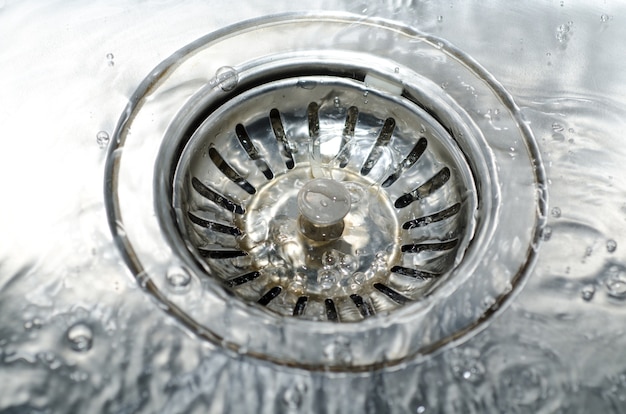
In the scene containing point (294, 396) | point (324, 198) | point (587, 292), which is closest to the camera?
point (294, 396)

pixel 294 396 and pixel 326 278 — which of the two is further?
pixel 326 278

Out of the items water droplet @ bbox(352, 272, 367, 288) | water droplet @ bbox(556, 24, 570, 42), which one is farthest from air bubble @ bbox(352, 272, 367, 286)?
water droplet @ bbox(556, 24, 570, 42)

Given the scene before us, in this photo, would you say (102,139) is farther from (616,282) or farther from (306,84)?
(616,282)

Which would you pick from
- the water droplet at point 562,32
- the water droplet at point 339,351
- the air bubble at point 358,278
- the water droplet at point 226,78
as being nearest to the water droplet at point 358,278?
the air bubble at point 358,278

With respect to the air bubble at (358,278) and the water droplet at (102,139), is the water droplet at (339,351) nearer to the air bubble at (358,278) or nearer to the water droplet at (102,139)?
the air bubble at (358,278)

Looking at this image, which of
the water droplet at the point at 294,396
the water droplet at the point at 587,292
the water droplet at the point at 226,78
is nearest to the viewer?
the water droplet at the point at 294,396

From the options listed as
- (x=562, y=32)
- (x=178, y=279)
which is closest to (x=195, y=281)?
(x=178, y=279)

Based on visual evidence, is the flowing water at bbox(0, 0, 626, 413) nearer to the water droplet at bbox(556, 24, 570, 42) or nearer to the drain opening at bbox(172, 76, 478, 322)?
the water droplet at bbox(556, 24, 570, 42)
